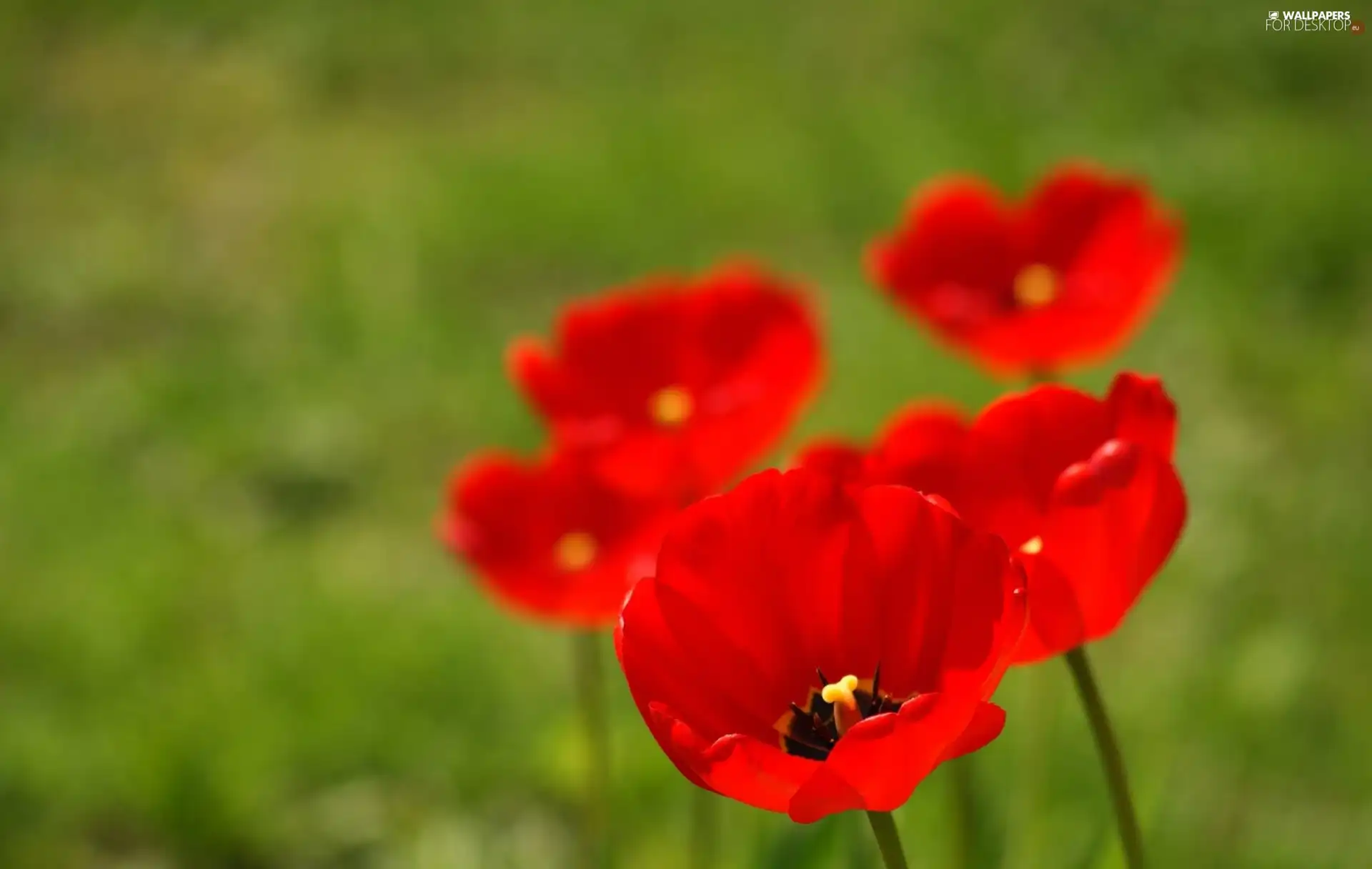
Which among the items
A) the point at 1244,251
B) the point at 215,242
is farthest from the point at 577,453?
the point at 215,242

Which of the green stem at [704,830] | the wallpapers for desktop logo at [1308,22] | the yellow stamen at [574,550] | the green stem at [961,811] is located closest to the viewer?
the green stem at [961,811]

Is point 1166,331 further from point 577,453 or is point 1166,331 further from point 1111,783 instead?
point 1111,783

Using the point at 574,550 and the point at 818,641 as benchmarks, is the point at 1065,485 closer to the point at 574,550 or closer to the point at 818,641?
the point at 818,641

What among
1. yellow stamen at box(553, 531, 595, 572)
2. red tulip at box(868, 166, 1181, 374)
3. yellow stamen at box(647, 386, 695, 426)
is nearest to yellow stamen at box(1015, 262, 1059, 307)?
red tulip at box(868, 166, 1181, 374)

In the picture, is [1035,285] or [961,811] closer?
[961,811]

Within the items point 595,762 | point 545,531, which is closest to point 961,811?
point 595,762

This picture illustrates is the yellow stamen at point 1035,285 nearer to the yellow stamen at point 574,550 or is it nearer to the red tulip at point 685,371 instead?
the red tulip at point 685,371

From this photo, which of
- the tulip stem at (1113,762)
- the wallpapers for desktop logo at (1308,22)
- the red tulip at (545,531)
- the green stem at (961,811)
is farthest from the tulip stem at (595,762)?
the wallpapers for desktop logo at (1308,22)
